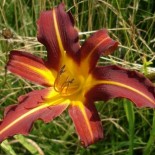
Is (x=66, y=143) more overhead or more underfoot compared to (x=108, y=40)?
more underfoot

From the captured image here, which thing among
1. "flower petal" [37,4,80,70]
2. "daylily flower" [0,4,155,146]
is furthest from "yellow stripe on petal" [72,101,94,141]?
"flower petal" [37,4,80,70]

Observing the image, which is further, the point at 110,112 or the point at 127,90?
the point at 110,112

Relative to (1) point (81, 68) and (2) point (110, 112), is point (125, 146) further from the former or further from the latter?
(1) point (81, 68)

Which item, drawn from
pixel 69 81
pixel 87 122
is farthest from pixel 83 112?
pixel 69 81

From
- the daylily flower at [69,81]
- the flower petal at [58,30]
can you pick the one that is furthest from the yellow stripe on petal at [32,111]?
the flower petal at [58,30]

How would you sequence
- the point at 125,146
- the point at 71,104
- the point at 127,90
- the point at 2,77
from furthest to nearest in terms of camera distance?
the point at 2,77, the point at 125,146, the point at 71,104, the point at 127,90

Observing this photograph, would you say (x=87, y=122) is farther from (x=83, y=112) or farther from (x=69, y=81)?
(x=69, y=81)

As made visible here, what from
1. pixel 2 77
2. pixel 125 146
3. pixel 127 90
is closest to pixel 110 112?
pixel 125 146
